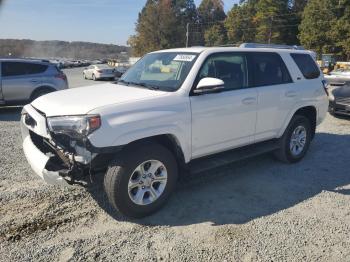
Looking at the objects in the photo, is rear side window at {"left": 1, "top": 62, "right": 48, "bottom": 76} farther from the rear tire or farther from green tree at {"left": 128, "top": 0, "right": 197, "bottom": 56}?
green tree at {"left": 128, "top": 0, "right": 197, "bottom": 56}

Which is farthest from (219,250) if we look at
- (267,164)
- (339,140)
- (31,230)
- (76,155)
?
(339,140)

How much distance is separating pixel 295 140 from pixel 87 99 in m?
3.55

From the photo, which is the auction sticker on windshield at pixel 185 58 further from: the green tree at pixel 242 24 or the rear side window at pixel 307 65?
the green tree at pixel 242 24

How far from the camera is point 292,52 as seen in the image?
579cm

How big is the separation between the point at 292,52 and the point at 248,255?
366cm

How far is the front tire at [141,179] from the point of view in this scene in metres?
3.65

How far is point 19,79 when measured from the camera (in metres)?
10.4

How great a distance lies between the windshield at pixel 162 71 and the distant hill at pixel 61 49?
121292 millimetres

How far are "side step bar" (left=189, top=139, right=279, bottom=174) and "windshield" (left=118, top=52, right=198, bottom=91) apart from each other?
978 millimetres

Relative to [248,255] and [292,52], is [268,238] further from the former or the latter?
[292,52]

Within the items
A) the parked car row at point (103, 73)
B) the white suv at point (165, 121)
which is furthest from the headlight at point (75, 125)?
the parked car row at point (103, 73)

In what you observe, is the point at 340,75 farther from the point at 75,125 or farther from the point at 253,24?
the point at 253,24

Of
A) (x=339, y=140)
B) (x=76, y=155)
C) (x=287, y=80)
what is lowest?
(x=339, y=140)

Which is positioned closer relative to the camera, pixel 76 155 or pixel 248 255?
pixel 248 255
